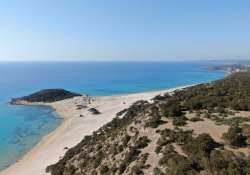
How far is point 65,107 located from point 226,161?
56216mm

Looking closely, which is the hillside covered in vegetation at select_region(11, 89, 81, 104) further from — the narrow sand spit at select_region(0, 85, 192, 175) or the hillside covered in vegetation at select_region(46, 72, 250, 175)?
the hillside covered in vegetation at select_region(46, 72, 250, 175)

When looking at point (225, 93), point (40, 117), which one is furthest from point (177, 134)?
point (40, 117)

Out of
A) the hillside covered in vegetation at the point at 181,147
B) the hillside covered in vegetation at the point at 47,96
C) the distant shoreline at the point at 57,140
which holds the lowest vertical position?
the distant shoreline at the point at 57,140

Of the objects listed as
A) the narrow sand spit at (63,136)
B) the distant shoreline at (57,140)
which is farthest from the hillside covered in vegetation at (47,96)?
the distant shoreline at (57,140)

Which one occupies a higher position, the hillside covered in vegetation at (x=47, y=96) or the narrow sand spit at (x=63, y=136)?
the hillside covered in vegetation at (x=47, y=96)

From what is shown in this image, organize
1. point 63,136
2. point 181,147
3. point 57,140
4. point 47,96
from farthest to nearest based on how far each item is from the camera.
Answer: point 47,96 → point 63,136 → point 57,140 → point 181,147

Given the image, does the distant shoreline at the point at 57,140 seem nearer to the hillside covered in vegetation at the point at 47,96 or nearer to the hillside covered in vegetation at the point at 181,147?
the hillside covered in vegetation at the point at 181,147

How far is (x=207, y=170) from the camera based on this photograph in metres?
9.56

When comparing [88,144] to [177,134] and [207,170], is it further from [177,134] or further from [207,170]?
[207,170]

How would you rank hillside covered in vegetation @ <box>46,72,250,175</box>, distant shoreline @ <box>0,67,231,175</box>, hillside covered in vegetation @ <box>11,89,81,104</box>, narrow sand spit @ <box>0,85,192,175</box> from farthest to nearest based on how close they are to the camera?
hillside covered in vegetation @ <box>11,89,81,104</box>, narrow sand spit @ <box>0,85,192,175</box>, distant shoreline @ <box>0,67,231,175</box>, hillside covered in vegetation @ <box>46,72,250,175</box>

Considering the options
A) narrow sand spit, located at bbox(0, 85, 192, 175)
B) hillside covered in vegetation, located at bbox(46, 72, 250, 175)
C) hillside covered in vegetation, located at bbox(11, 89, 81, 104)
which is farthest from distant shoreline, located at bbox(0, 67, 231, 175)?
hillside covered in vegetation, located at bbox(11, 89, 81, 104)

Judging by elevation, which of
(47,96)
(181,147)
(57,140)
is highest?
(181,147)

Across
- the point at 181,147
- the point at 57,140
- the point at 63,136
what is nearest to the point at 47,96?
the point at 63,136

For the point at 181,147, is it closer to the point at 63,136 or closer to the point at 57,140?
the point at 57,140
